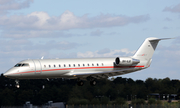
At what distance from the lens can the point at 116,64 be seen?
190ft

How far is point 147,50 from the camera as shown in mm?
61250

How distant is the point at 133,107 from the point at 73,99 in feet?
60.4

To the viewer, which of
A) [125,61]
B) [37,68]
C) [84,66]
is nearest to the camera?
[37,68]

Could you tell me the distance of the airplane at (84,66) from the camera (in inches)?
2039

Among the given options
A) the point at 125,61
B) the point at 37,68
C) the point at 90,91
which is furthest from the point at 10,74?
the point at 90,91

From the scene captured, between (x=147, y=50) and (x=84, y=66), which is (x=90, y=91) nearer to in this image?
(x=147, y=50)

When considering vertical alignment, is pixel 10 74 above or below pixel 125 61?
below

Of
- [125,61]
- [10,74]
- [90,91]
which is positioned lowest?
[90,91]

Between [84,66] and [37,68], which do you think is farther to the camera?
[84,66]

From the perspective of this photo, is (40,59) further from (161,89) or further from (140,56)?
(161,89)

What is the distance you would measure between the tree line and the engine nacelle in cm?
2558

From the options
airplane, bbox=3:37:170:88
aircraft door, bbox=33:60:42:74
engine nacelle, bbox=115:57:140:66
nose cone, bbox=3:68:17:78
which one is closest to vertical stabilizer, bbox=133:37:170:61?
airplane, bbox=3:37:170:88

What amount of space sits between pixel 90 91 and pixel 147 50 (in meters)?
33.4

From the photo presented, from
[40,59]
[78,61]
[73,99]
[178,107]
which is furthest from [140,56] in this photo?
[73,99]
